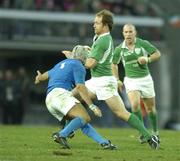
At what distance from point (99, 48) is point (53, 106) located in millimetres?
1211

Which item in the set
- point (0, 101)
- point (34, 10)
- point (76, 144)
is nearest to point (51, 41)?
point (34, 10)

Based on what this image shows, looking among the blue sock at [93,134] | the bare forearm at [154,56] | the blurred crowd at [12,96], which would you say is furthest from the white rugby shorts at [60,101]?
the blurred crowd at [12,96]

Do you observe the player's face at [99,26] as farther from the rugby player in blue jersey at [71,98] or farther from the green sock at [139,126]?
the green sock at [139,126]

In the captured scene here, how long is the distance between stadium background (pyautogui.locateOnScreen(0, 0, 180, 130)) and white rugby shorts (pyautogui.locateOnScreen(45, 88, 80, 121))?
55.6 feet

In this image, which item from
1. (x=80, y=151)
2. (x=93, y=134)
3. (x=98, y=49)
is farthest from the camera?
(x=98, y=49)

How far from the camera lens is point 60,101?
13531 mm

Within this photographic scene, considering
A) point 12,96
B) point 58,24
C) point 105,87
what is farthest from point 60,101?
point 58,24

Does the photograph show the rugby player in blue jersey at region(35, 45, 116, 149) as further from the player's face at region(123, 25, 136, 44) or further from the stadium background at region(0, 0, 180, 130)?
the stadium background at region(0, 0, 180, 130)

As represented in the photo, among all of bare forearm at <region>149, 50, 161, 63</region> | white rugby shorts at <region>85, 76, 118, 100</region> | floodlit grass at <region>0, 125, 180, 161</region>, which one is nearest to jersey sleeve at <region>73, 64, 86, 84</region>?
white rugby shorts at <region>85, 76, 118, 100</region>

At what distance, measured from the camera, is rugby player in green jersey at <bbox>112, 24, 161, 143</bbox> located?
53.1 ft

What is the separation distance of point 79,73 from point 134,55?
2.98 metres

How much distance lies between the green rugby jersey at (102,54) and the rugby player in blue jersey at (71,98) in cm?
21

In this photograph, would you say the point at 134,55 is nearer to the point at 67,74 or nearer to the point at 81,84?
the point at 67,74

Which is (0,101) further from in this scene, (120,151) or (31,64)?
(120,151)
